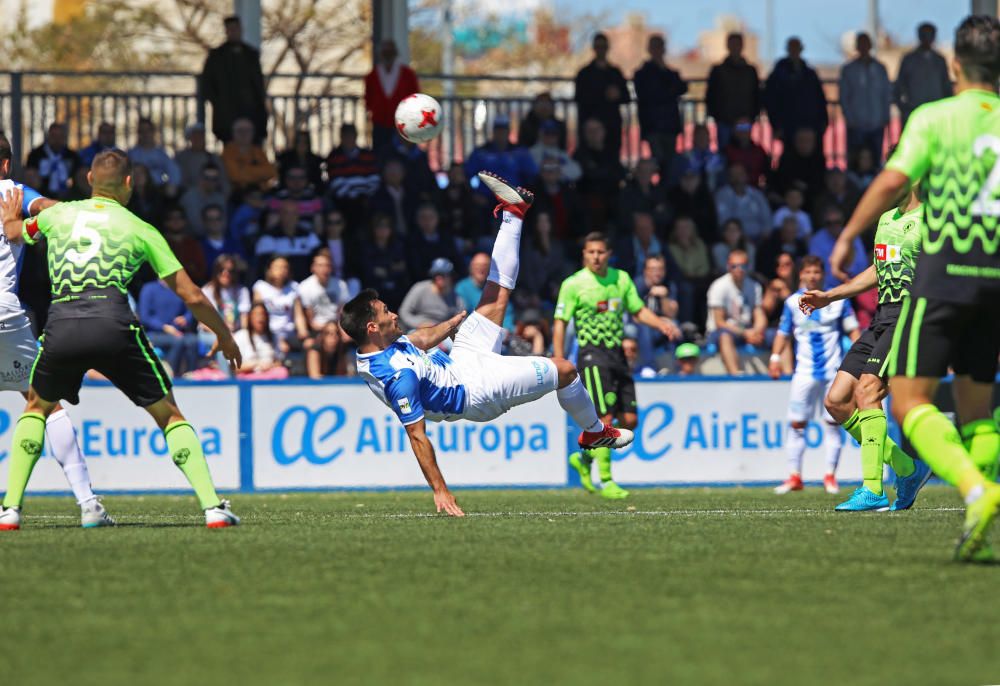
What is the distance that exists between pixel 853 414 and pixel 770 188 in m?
11.1

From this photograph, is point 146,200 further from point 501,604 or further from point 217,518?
point 501,604

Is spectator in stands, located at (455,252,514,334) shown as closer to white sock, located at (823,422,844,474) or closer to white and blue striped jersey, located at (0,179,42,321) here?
white sock, located at (823,422,844,474)

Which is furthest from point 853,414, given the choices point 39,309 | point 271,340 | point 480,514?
point 39,309

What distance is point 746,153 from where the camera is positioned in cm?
2192

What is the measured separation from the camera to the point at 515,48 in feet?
189

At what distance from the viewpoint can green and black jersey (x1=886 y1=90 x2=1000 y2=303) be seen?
6.92 m

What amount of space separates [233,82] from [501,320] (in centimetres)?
1035

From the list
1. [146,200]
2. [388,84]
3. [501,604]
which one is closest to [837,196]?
[388,84]

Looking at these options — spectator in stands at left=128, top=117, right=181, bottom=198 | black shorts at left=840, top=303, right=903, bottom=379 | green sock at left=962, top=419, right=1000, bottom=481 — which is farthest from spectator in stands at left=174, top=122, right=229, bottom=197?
green sock at left=962, top=419, right=1000, bottom=481

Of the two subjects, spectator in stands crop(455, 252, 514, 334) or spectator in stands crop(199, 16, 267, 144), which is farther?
spectator in stands crop(199, 16, 267, 144)

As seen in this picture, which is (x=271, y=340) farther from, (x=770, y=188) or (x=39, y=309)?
(x=770, y=188)

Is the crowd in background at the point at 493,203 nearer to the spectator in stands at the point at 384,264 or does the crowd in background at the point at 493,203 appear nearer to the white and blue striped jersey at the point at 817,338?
the spectator in stands at the point at 384,264

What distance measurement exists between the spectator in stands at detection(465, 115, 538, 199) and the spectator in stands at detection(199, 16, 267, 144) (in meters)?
2.72

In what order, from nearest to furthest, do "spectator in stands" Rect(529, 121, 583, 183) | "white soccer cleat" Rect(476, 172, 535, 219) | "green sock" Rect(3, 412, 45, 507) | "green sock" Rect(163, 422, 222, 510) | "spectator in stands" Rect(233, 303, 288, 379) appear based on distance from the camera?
1. "green sock" Rect(163, 422, 222, 510)
2. "green sock" Rect(3, 412, 45, 507)
3. "white soccer cleat" Rect(476, 172, 535, 219)
4. "spectator in stands" Rect(233, 303, 288, 379)
5. "spectator in stands" Rect(529, 121, 583, 183)
